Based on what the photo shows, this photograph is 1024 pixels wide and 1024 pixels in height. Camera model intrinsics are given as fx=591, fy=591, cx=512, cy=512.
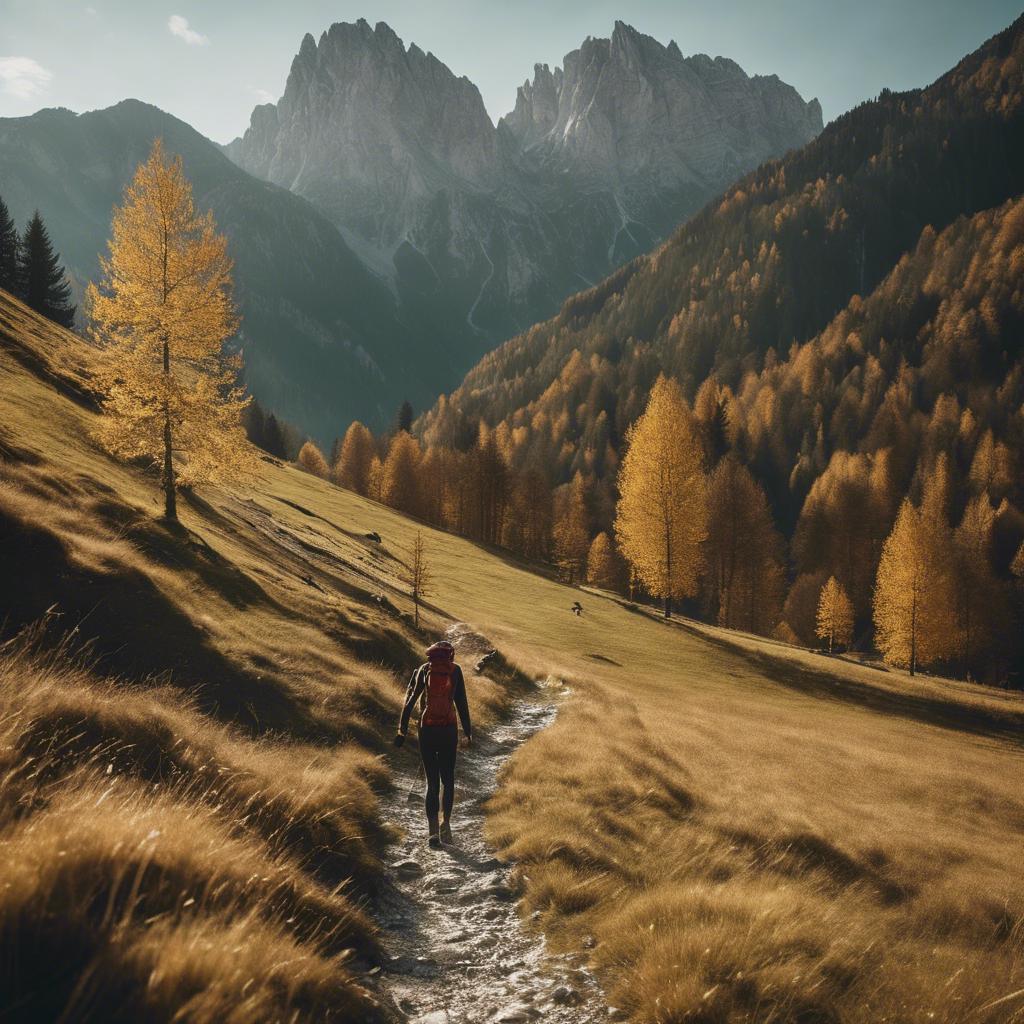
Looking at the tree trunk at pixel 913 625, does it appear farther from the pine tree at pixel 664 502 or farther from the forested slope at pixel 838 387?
the forested slope at pixel 838 387

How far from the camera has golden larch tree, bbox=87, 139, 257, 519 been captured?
23.6m

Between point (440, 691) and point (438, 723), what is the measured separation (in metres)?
0.54

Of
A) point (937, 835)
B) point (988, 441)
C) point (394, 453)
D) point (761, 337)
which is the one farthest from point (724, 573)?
point (761, 337)

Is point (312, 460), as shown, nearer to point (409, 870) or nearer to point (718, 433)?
point (718, 433)

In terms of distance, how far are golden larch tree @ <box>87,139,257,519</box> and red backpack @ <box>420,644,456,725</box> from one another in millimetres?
16848

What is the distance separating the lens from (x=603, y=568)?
93.6 meters

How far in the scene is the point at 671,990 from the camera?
504 centimetres

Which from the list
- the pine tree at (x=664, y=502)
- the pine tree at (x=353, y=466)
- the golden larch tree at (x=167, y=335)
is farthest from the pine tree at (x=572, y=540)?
the golden larch tree at (x=167, y=335)

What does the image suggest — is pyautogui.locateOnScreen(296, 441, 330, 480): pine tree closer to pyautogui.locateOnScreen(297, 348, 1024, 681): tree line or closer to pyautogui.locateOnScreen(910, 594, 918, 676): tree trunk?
pyautogui.locateOnScreen(297, 348, 1024, 681): tree line

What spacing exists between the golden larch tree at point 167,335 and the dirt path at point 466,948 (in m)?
19.4

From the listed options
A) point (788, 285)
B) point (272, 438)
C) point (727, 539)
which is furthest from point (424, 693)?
point (788, 285)

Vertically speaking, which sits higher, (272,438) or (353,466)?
(272,438)

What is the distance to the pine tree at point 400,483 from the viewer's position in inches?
3866

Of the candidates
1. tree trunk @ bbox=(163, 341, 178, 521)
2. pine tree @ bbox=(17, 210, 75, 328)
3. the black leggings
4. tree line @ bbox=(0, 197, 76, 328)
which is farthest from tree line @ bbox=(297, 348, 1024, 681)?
tree line @ bbox=(0, 197, 76, 328)
